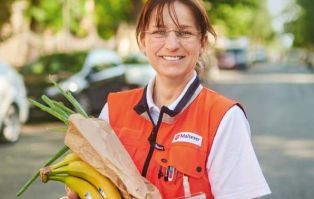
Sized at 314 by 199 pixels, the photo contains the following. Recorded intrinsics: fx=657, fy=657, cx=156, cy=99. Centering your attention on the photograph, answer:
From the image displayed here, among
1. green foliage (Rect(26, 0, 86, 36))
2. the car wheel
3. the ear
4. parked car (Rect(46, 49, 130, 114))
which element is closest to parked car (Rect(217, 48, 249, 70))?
green foliage (Rect(26, 0, 86, 36))

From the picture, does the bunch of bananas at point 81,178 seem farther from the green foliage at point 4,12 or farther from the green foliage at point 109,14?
the green foliage at point 109,14

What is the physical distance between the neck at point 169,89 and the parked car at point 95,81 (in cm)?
1119

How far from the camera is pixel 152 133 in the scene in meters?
2.04

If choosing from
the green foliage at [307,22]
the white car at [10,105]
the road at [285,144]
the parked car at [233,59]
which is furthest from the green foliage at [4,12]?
the green foliage at [307,22]

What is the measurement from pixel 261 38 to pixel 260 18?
345 inches

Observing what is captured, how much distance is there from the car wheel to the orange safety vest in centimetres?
882

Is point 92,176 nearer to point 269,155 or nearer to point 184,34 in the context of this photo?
point 184,34

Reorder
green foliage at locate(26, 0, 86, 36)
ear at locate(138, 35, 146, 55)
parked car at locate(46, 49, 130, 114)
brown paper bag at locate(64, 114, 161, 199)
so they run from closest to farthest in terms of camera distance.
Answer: brown paper bag at locate(64, 114, 161, 199)
ear at locate(138, 35, 146, 55)
parked car at locate(46, 49, 130, 114)
green foliage at locate(26, 0, 86, 36)

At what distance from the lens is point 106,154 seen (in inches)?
74.3

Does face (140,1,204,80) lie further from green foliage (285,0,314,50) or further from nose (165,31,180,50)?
green foliage (285,0,314,50)

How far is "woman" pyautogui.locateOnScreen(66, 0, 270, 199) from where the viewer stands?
1966 mm

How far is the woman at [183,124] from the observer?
197cm

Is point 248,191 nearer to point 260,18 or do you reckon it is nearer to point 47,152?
point 47,152

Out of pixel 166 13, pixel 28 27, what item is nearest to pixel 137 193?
pixel 166 13
